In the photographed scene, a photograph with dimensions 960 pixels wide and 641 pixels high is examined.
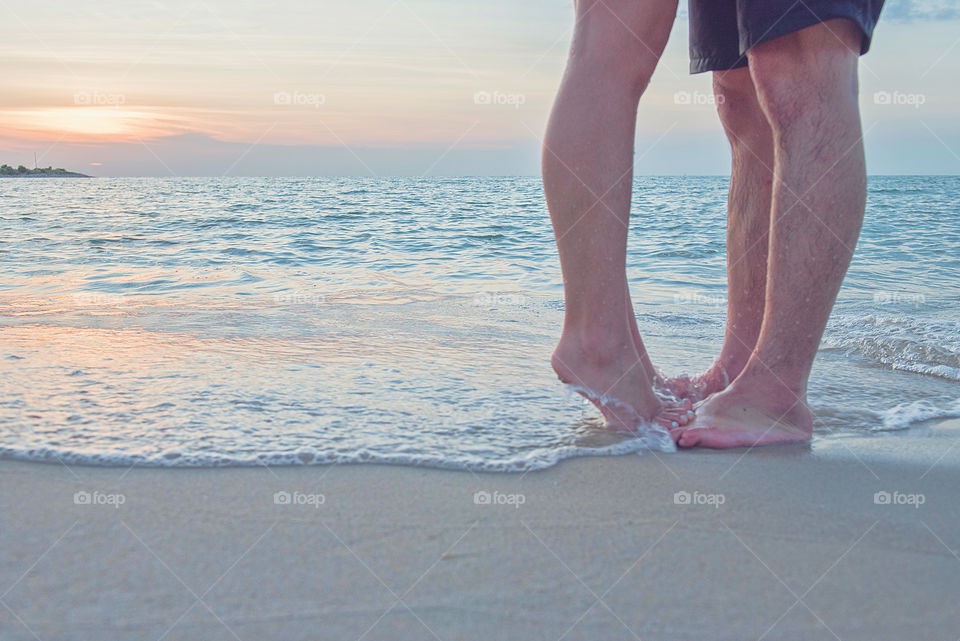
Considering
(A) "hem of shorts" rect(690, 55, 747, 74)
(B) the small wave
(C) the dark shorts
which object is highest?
(C) the dark shorts

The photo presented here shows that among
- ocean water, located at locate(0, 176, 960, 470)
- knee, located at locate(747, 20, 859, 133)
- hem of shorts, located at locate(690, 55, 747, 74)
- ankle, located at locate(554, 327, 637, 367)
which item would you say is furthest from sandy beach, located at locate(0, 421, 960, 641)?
hem of shorts, located at locate(690, 55, 747, 74)

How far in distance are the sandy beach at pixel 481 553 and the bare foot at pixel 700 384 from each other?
438 millimetres

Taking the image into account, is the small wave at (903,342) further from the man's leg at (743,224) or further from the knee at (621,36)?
the knee at (621,36)

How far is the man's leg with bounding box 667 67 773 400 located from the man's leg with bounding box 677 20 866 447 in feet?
0.92

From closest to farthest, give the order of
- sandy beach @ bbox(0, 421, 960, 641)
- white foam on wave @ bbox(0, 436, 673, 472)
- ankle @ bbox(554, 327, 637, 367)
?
sandy beach @ bbox(0, 421, 960, 641)
white foam on wave @ bbox(0, 436, 673, 472)
ankle @ bbox(554, 327, 637, 367)

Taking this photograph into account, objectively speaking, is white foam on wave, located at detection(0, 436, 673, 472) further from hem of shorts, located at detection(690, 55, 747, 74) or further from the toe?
hem of shorts, located at detection(690, 55, 747, 74)

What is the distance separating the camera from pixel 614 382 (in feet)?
4.97

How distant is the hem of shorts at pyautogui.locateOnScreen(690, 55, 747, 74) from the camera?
1646 mm

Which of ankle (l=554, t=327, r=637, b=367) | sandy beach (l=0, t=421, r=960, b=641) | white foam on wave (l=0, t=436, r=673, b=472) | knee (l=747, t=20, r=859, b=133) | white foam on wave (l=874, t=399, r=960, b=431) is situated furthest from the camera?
white foam on wave (l=874, t=399, r=960, b=431)

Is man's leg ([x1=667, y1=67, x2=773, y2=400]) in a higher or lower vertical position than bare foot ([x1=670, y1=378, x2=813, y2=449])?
higher

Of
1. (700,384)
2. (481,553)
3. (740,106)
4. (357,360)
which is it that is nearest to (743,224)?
(740,106)

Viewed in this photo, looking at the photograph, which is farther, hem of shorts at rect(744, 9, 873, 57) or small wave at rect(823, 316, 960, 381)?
small wave at rect(823, 316, 960, 381)

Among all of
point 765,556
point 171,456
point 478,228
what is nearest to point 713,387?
point 765,556

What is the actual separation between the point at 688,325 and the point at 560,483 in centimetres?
194
